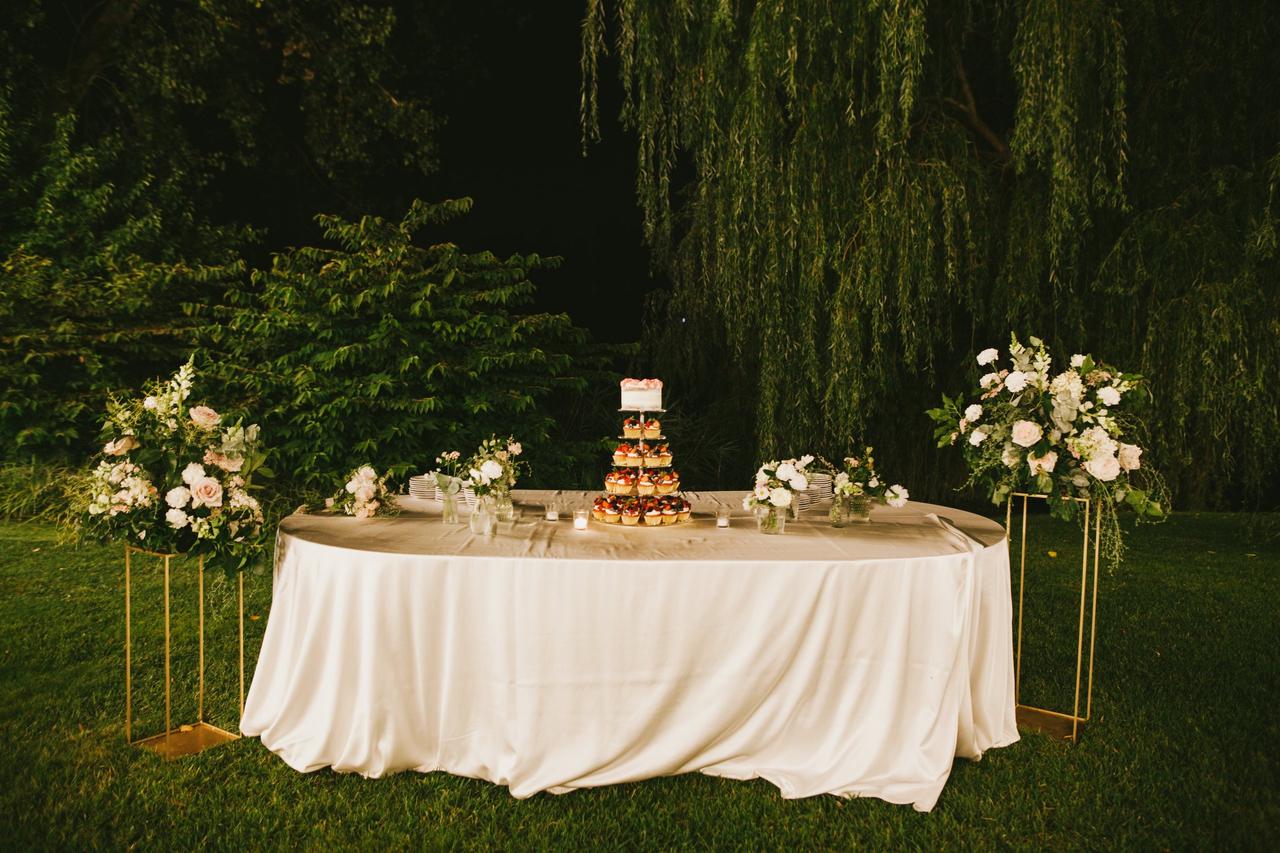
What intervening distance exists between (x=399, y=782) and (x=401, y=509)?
127 cm

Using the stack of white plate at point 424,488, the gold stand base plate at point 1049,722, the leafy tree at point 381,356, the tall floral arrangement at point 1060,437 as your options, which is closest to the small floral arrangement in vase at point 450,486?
the stack of white plate at point 424,488

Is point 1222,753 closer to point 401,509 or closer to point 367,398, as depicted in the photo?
point 401,509

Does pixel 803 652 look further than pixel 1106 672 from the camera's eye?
No

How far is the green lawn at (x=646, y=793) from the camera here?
2541 mm

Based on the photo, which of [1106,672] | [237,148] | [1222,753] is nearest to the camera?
[1222,753]

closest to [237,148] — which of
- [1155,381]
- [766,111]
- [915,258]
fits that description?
[766,111]

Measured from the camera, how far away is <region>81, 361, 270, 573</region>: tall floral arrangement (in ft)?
9.43

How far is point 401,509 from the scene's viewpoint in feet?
12.2

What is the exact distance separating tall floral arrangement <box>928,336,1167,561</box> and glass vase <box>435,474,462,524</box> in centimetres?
200

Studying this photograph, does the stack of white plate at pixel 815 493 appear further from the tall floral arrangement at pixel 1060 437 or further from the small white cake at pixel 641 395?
the small white cake at pixel 641 395

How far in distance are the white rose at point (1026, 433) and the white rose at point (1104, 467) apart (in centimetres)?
21

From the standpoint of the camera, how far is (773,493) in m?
3.11

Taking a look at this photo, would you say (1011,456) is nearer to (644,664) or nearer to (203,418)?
(644,664)

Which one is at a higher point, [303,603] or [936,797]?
[303,603]
